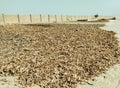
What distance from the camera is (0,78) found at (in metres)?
7.86

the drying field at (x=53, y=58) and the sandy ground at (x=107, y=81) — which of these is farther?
the drying field at (x=53, y=58)

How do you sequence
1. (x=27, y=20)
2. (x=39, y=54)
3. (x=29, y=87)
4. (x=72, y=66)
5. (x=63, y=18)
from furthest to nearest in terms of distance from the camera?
1. (x=63, y=18)
2. (x=27, y=20)
3. (x=39, y=54)
4. (x=72, y=66)
5. (x=29, y=87)

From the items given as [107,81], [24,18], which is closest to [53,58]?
[107,81]

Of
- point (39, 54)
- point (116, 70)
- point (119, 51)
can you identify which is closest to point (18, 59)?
point (39, 54)

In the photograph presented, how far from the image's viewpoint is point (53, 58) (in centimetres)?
970

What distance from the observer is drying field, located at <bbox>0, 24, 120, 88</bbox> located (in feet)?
26.4

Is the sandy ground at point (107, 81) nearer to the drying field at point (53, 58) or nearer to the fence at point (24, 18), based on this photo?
the drying field at point (53, 58)

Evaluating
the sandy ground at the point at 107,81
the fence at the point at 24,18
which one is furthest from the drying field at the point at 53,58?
the fence at the point at 24,18

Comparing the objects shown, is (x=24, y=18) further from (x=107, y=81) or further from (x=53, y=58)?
(x=107, y=81)

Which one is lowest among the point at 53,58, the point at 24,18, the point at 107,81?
the point at 107,81

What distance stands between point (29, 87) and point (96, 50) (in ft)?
16.0

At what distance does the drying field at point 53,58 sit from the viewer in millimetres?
8054

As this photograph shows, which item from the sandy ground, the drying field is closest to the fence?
the drying field

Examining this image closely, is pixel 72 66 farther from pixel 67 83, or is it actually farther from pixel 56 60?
pixel 67 83
